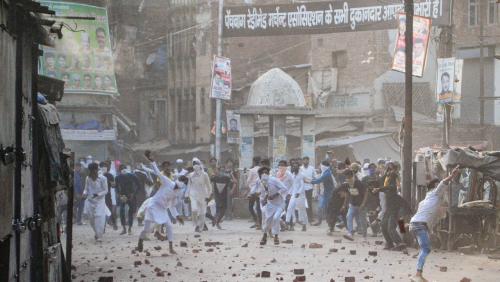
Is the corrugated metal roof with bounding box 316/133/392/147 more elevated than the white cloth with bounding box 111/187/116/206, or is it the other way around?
the corrugated metal roof with bounding box 316/133/392/147

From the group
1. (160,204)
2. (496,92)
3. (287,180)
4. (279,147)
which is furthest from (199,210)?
(496,92)

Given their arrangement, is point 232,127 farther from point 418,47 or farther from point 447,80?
point 447,80

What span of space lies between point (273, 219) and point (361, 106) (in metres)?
23.4

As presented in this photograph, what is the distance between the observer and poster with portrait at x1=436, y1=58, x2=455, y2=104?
24.2 metres

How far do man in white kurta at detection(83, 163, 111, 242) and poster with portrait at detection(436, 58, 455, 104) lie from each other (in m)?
11.0

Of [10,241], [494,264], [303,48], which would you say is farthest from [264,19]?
[10,241]

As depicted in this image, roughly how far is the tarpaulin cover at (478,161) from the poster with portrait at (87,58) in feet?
86.8

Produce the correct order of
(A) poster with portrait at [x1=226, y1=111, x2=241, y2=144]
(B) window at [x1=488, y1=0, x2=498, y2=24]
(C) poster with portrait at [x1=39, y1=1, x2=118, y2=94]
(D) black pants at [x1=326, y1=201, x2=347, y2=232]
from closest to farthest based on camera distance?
(D) black pants at [x1=326, y1=201, x2=347, y2=232]
(B) window at [x1=488, y1=0, x2=498, y2=24]
(A) poster with portrait at [x1=226, y1=111, x2=241, y2=144]
(C) poster with portrait at [x1=39, y1=1, x2=118, y2=94]

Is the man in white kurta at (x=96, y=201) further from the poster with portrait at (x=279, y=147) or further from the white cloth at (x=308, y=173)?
the poster with portrait at (x=279, y=147)

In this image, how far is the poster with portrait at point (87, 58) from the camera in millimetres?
39000

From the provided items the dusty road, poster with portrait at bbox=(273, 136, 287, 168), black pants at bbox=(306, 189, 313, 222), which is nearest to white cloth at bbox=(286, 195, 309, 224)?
black pants at bbox=(306, 189, 313, 222)

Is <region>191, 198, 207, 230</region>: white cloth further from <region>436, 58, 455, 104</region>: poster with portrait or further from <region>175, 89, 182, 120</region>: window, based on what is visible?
<region>175, 89, 182, 120</region>: window

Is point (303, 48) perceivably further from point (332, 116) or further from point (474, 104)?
point (474, 104)

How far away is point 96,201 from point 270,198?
409cm
